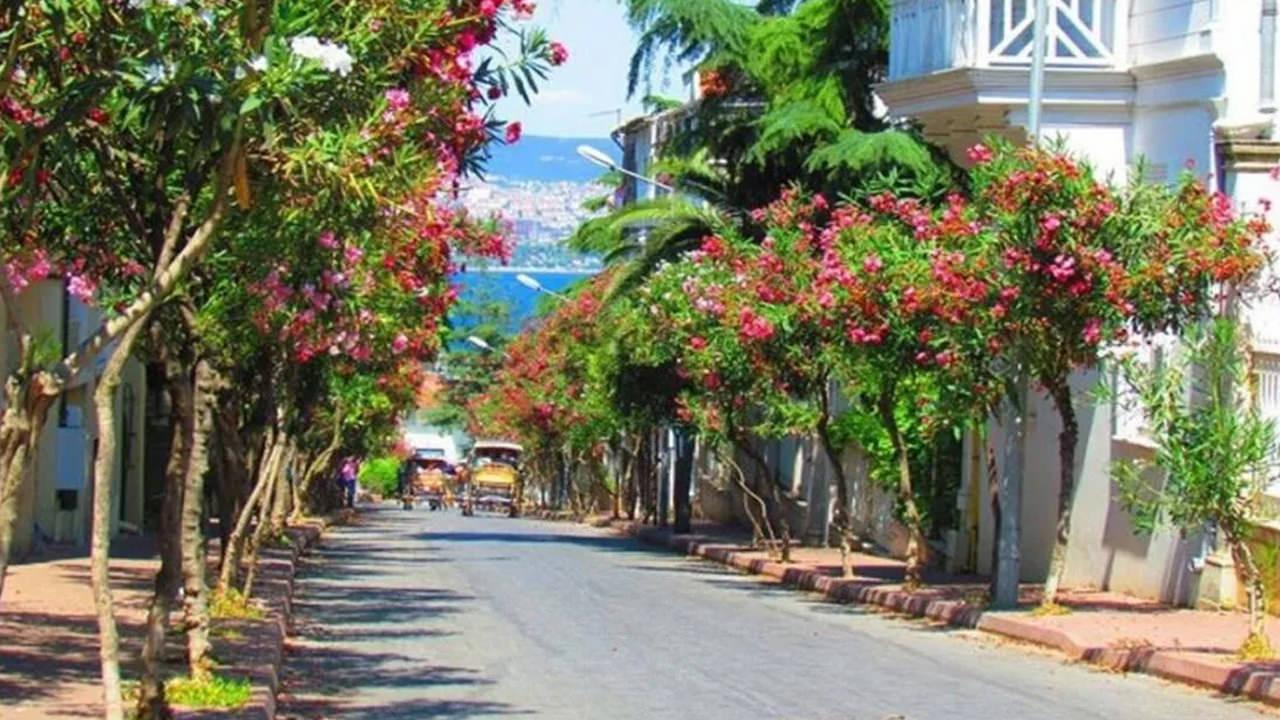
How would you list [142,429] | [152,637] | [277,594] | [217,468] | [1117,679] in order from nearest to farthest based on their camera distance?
[152,637] < [1117,679] < [217,468] < [277,594] < [142,429]

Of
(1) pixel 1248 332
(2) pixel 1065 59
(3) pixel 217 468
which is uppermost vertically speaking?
(2) pixel 1065 59

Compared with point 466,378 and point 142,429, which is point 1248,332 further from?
point 466,378

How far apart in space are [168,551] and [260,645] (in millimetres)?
4613

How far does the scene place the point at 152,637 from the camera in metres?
13.8

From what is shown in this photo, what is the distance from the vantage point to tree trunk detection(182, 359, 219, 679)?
51.4 feet

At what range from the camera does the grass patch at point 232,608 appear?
21984mm

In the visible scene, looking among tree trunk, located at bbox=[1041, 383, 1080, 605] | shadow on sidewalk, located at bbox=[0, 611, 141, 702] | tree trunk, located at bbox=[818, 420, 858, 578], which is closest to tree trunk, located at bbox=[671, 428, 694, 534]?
tree trunk, located at bbox=[818, 420, 858, 578]

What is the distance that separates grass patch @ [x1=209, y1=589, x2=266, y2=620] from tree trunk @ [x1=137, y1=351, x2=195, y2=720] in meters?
6.34

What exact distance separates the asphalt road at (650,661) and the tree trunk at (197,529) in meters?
0.80

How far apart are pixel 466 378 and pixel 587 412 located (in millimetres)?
54222

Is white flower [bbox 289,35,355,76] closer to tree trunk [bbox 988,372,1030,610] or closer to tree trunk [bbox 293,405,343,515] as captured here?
tree trunk [bbox 988,372,1030,610]

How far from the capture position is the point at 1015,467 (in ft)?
85.7

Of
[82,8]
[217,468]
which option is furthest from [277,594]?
[82,8]

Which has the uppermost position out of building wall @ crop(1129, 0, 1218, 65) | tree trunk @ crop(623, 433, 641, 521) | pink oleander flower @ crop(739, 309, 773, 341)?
building wall @ crop(1129, 0, 1218, 65)
